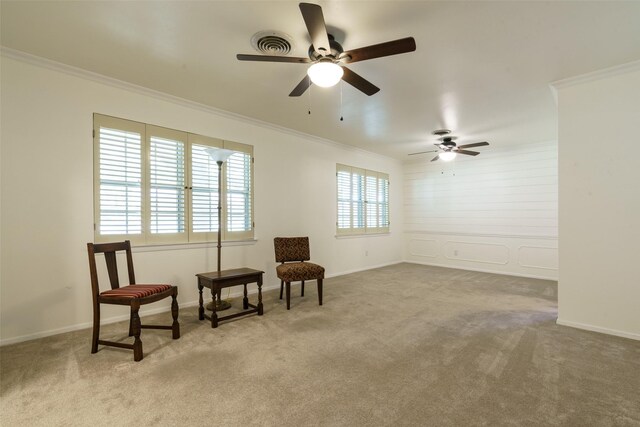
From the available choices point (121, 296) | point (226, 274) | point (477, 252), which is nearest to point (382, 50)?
point (226, 274)

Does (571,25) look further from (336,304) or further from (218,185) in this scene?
(218,185)

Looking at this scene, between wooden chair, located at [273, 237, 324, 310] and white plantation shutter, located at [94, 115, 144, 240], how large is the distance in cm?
176

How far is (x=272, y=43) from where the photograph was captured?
2.49 metres

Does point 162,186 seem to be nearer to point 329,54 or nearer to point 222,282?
point 222,282

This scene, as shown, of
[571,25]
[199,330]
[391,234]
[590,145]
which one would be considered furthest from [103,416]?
[391,234]

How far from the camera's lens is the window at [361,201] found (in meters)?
6.02

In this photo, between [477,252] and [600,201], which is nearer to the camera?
[600,201]

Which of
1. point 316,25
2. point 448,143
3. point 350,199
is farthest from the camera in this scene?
point 350,199

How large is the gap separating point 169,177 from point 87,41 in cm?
152

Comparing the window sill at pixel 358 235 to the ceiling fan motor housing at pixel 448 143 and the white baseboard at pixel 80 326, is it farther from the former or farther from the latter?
the white baseboard at pixel 80 326

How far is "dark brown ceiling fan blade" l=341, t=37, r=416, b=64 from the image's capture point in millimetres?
1889

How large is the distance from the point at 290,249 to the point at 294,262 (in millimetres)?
216

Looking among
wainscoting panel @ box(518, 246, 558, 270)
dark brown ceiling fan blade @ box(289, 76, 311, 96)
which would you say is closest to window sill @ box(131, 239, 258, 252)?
dark brown ceiling fan blade @ box(289, 76, 311, 96)

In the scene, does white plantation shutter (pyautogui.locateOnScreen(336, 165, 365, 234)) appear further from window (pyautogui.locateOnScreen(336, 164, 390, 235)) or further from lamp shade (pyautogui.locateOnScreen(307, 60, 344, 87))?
lamp shade (pyautogui.locateOnScreen(307, 60, 344, 87))
